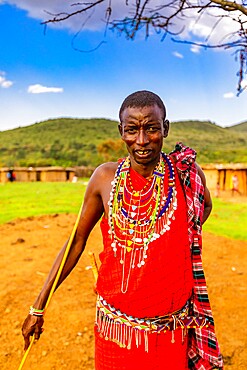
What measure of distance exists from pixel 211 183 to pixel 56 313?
1764cm

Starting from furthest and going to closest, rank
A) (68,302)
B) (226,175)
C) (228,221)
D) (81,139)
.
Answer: (81,139) < (226,175) < (228,221) < (68,302)

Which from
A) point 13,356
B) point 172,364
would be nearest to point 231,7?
point 172,364

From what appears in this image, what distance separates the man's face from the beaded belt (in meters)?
0.66

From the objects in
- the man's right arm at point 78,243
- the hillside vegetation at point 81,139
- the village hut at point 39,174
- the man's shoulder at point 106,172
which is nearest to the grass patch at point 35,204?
the man's right arm at point 78,243

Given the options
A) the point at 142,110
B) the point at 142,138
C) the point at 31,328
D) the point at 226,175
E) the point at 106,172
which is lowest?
the point at 226,175

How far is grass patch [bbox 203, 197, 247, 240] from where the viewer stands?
827cm

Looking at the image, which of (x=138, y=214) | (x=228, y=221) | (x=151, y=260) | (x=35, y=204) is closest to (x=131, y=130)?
(x=138, y=214)

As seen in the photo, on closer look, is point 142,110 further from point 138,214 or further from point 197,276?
point 197,276

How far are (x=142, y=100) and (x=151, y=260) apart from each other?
669 mm

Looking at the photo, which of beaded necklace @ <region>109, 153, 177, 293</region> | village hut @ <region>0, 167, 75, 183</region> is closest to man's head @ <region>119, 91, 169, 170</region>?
beaded necklace @ <region>109, 153, 177, 293</region>

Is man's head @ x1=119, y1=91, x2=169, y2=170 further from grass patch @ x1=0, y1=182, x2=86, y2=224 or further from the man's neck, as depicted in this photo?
grass patch @ x1=0, y1=182, x2=86, y2=224

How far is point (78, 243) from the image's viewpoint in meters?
1.95

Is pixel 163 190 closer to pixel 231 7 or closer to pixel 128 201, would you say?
pixel 128 201

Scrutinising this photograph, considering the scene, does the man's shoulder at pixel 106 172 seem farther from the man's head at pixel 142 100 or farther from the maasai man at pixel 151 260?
the man's head at pixel 142 100
